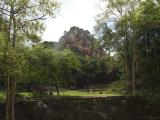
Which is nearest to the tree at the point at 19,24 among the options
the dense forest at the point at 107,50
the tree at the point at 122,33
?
the dense forest at the point at 107,50

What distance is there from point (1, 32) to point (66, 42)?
3152 inches

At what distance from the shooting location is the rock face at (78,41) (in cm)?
10225

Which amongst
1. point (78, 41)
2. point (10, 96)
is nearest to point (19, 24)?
point (10, 96)

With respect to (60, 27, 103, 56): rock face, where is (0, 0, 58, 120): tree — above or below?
below

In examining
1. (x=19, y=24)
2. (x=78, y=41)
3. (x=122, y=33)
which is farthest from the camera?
(x=78, y=41)

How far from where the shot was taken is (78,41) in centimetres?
10350

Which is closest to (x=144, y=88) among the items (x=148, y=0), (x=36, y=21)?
(x=148, y=0)

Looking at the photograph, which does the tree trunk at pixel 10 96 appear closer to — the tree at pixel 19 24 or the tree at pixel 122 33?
the tree at pixel 19 24

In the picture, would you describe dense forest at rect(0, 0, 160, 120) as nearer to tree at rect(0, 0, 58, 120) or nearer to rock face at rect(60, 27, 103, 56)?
tree at rect(0, 0, 58, 120)

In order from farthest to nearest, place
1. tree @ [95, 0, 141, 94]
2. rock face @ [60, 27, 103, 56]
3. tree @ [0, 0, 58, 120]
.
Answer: rock face @ [60, 27, 103, 56]
tree @ [95, 0, 141, 94]
tree @ [0, 0, 58, 120]

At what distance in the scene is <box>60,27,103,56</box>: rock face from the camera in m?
102

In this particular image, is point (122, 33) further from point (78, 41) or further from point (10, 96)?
point (78, 41)

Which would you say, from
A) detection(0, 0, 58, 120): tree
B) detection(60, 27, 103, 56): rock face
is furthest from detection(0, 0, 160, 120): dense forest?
detection(60, 27, 103, 56): rock face

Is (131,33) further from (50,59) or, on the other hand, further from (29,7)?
(29,7)
